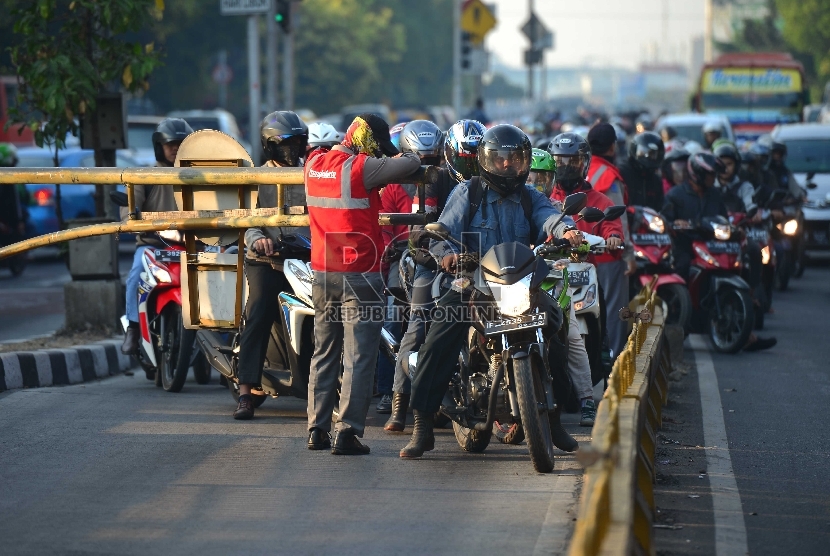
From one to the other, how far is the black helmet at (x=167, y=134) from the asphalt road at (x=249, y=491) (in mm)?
2138

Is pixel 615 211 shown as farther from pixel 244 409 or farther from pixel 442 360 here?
pixel 244 409

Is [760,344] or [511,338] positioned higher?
[511,338]

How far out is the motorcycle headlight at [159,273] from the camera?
930cm

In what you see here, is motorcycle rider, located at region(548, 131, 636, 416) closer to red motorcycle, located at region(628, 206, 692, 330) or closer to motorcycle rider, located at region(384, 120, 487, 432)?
motorcycle rider, located at region(384, 120, 487, 432)

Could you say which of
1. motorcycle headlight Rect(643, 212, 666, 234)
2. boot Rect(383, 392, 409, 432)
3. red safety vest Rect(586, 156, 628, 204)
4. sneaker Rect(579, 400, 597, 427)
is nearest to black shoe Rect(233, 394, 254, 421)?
boot Rect(383, 392, 409, 432)

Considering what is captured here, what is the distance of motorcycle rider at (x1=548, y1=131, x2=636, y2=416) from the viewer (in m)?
9.25

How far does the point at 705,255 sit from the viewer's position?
11586 mm

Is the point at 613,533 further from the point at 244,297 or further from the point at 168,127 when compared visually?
the point at 168,127

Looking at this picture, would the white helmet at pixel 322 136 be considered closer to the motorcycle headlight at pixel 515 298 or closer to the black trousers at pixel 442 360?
the black trousers at pixel 442 360

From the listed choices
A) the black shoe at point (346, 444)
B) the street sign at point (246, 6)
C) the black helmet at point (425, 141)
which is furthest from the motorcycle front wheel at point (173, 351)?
the street sign at point (246, 6)

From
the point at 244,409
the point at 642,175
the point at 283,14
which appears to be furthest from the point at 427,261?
the point at 283,14

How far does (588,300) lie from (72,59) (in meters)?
5.48

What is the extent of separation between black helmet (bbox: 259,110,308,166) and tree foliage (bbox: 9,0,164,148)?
138 inches

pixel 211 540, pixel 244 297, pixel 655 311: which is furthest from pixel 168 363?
pixel 211 540
